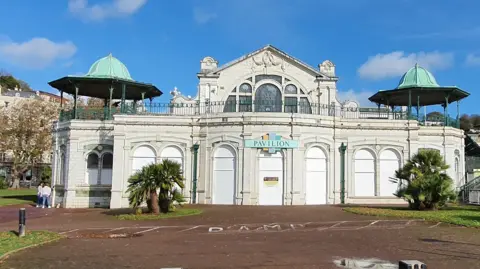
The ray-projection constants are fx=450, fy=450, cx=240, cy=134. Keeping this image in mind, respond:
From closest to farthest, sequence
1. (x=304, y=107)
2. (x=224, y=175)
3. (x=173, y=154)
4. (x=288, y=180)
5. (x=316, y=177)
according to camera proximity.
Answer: (x=288, y=180), (x=224, y=175), (x=316, y=177), (x=173, y=154), (x=304, y=107)

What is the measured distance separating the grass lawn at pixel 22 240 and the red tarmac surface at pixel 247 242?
492 millimetres

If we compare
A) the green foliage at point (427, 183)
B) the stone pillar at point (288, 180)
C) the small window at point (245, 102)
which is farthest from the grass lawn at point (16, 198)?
the green foliage at point (427, 183)

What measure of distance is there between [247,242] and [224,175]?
14.5m

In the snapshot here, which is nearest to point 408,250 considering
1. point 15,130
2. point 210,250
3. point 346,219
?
point 210,250

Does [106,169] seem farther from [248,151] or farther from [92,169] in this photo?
[248,151]

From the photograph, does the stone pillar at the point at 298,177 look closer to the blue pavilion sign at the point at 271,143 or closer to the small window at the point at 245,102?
the blue pavilion sign at the point at 271,143

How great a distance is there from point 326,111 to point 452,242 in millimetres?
20309

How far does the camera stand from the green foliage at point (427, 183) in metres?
24.2

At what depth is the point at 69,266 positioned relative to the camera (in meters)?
10.9

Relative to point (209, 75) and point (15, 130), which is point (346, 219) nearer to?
point (209, 75)

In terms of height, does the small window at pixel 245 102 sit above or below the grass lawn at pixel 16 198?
above

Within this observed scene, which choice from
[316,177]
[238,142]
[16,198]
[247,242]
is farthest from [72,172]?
[247,242]

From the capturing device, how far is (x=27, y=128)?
5850 centimetres

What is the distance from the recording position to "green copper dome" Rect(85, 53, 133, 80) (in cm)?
3362
